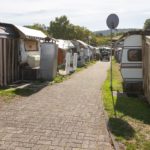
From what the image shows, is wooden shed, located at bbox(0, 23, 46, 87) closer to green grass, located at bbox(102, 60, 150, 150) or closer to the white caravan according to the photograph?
green grass, located at bbox(102, 60, 150, 150)

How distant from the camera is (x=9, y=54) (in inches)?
621

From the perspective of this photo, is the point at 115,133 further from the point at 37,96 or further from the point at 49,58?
the point at 49,58

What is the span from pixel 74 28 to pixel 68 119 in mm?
65866

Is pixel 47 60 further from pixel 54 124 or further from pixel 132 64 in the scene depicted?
pixel 54 124

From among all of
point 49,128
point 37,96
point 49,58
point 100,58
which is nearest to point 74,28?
point 100,58

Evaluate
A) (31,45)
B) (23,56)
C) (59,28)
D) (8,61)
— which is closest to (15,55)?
(23,56)

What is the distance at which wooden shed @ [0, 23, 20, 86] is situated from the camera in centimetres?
1499

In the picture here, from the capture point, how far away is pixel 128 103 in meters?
11.7

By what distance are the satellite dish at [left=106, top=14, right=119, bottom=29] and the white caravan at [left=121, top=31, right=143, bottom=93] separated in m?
0.66

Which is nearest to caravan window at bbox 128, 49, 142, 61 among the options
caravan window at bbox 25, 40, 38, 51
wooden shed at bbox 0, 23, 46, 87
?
wooden shed at bbox 0, 23, 46, 87

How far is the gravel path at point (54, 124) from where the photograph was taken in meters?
6.76

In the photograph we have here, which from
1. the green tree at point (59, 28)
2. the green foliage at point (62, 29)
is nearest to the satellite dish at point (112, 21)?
the green foliage at point (62, 29)

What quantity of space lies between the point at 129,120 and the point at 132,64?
17.9 feet

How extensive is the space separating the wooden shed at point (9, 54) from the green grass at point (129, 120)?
4.66m
